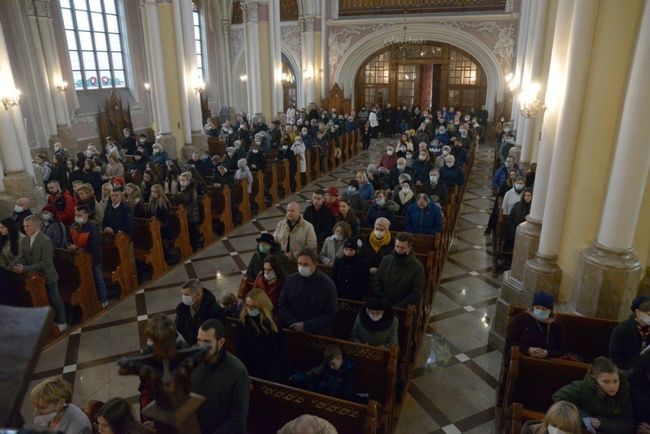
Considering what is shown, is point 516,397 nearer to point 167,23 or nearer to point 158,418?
point 158,418

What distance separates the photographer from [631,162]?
4.07m

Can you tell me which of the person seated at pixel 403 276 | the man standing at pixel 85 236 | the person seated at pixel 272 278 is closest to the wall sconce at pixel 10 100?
the man standing at pixel 85 236

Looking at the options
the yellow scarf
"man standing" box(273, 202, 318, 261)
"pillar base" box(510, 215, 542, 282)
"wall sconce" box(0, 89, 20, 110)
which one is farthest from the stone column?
"wall sconce" box(0, 89, 20, 110)

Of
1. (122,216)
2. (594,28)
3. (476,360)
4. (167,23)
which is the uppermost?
(167,23)

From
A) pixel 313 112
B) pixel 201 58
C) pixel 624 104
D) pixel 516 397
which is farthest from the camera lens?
pixel 201 58

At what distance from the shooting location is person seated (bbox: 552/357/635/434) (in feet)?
9.99

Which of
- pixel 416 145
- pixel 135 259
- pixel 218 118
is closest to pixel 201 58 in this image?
pixel 218 118

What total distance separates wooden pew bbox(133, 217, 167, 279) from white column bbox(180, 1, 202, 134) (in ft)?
19.7

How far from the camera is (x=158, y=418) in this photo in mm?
953

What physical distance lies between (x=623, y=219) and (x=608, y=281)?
0.59 meters

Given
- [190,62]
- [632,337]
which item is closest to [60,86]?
[190,62]

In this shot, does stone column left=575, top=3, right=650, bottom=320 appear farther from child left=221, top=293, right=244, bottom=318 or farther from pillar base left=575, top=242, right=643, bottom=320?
child left=221, top=293, right=244, bottom=318

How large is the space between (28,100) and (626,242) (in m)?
15.2

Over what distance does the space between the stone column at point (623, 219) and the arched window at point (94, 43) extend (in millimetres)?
16520
